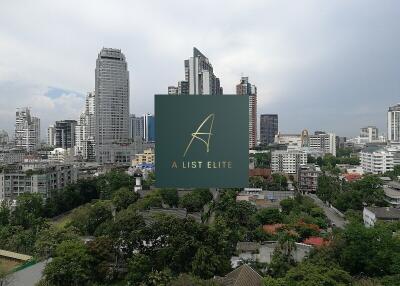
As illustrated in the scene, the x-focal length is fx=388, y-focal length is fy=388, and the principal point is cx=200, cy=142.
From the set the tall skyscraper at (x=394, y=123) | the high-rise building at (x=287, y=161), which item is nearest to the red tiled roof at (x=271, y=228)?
the high-rise building at (x=287, y=161)

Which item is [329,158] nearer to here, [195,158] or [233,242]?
[233,242]

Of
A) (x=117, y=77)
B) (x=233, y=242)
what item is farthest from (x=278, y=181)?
(x=117, y=77)

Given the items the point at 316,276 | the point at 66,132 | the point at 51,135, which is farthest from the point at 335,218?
the point at 51,135

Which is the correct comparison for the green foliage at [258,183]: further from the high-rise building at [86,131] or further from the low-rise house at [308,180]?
the high-rise building at [86,131]

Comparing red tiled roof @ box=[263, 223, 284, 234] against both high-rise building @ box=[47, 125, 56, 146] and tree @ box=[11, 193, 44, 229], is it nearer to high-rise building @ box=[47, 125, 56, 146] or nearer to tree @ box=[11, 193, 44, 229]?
tree @ box=[11, 193, 44, 229]

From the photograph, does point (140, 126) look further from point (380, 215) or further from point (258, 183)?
point (380, 215)
